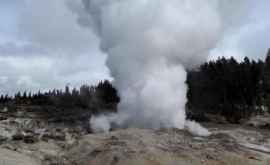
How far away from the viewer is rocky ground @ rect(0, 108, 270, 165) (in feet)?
40.4

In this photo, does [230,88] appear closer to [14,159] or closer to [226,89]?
[226,89]

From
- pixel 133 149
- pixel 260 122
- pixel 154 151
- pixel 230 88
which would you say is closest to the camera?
pixel 154 151

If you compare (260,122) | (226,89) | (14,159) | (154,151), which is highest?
(226,89)

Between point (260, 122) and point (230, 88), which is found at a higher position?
point (230, 88)

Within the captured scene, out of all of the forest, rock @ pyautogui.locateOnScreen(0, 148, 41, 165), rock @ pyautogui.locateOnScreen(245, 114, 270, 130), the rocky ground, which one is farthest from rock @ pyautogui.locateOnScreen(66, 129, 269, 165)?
the forest

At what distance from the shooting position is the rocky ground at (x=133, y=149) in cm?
1233

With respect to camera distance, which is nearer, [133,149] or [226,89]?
Answer: [133,149]

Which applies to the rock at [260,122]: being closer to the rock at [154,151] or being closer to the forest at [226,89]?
the forest at [226,89]

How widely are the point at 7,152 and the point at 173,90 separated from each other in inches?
427

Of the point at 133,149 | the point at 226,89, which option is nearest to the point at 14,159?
the point at 133,149

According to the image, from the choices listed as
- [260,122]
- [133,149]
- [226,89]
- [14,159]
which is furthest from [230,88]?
[14,159]

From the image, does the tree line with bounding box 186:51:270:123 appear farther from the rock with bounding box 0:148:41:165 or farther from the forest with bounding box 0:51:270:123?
the rock with bounding box 0:148:41:165

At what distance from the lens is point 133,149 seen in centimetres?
1342

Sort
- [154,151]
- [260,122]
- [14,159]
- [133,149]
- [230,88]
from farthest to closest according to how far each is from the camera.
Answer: [230,88] < [260,122] < [133,149] < [14,159] < [154,151]
